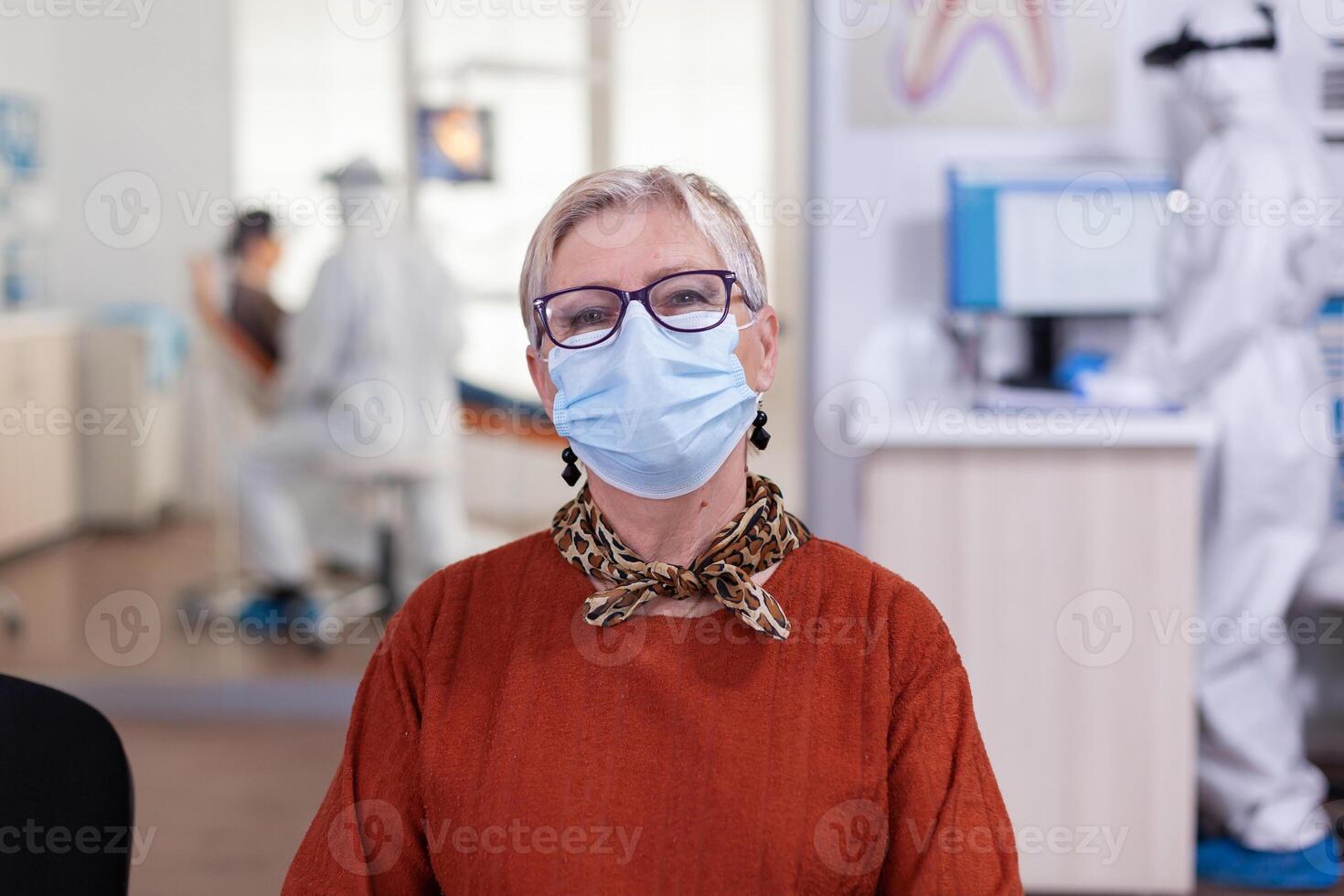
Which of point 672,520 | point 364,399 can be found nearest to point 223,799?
point 364,399

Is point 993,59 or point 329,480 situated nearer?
point 993,59

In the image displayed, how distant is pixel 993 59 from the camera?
9.73 ft

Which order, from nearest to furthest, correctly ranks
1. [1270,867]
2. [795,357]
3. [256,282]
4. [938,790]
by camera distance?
[938,790]
[1270,867]
[795,357]
[256,282]

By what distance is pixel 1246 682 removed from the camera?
8.52ft

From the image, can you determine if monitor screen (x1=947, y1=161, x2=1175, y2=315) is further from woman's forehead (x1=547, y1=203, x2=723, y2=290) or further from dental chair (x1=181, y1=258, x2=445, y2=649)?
dental chair (x1=181, y1=258, x2=445, y2=649)

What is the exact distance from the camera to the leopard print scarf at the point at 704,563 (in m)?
1.16

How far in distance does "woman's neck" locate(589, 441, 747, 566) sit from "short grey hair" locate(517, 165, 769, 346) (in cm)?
19

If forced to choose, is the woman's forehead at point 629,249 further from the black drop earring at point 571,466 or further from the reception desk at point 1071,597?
the reception desk at point 1071,597

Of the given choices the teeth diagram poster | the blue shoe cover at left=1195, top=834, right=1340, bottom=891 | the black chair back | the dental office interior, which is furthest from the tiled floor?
the teeth diagram poster

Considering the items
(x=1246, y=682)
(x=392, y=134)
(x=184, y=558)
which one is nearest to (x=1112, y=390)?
(x=1246, y=682)

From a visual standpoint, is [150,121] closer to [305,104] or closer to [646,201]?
[305,104]

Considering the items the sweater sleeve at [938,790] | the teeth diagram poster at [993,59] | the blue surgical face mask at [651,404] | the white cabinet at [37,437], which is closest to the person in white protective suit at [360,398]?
the white cabinet at [37,437]

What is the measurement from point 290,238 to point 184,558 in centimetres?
108

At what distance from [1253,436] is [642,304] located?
6.15ft
